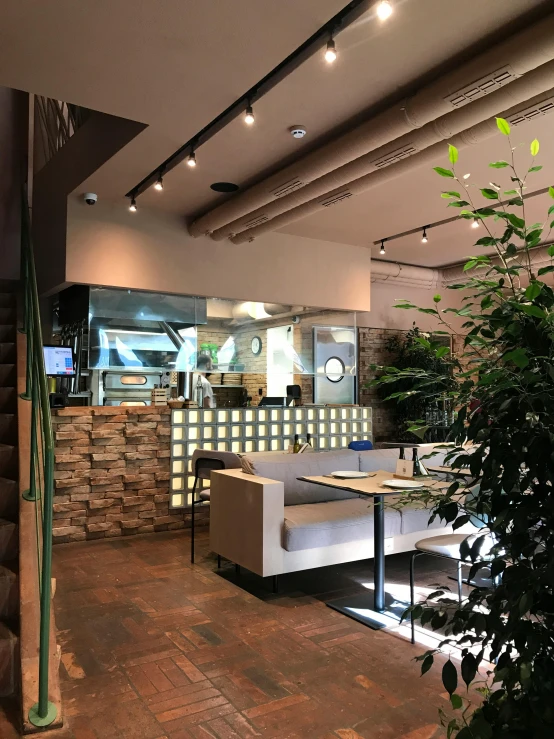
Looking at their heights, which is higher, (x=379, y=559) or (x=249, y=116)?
(x=249, y=116)

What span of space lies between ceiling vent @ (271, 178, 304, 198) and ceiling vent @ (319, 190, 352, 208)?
0.48m

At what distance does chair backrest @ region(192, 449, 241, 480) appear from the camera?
519 cm

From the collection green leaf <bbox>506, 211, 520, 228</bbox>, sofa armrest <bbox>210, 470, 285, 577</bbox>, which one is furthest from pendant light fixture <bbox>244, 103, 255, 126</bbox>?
green leaf <bbox>506, 211, 520, 228</bbox>

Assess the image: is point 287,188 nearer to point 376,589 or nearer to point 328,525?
point 328,525

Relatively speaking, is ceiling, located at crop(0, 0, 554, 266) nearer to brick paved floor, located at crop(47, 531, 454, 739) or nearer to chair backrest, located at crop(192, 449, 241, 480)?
chair backrest, located at crop(192, 449, 241, 480)

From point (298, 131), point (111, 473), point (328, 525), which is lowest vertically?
point (328, 525)

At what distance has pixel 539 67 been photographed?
3271mm

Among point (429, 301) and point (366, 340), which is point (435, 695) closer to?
point (366, 340)

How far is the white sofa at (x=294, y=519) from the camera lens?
411 centimetres

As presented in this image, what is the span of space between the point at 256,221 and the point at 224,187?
530 mm

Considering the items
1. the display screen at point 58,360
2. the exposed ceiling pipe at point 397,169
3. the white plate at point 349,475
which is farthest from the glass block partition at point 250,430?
the white plate at point 349,475

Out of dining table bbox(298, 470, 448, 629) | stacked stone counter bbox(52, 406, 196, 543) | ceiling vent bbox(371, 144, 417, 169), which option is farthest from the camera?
stacked stone counter bbox(52, 406, 196, 543)

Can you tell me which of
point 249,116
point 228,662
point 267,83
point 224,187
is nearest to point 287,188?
point 224,187

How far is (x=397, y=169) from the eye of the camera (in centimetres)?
461
